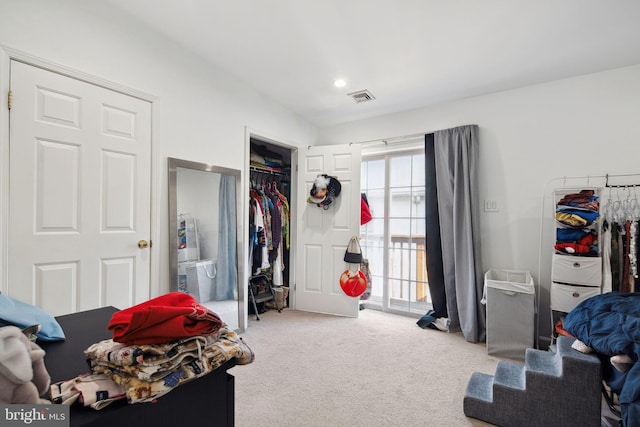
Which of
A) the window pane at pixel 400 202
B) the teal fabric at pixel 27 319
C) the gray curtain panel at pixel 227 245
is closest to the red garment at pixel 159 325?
the teal fabric at pixel 27 319

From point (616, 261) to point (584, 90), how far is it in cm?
151

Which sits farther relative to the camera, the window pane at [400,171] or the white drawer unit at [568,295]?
the window pane at [400,171]

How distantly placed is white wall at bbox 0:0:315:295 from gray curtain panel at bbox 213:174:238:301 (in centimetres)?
25

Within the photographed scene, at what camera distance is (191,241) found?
8.31 feet

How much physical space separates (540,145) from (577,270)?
4.05 ft

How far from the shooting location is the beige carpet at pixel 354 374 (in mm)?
1751

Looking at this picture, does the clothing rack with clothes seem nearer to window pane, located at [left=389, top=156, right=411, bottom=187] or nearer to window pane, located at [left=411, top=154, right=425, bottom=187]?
window pane, located at [left=389, top=156, right=411, bottom=187]

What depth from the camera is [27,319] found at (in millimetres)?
891

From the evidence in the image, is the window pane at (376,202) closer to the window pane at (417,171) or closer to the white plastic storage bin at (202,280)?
the window pane at (417,171)

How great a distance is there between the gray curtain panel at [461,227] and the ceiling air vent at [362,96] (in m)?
0.85

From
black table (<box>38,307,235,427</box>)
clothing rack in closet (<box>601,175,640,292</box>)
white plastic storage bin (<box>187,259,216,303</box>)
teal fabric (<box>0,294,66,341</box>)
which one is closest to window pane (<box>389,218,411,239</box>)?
clothing rack in closet (<box>601,175,640,292</box>)

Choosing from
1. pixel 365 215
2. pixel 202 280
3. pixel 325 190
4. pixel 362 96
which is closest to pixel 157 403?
pixel 202 280

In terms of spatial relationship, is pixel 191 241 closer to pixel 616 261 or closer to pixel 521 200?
pixel 521 200

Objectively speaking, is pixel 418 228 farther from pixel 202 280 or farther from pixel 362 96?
pixel 202 280
